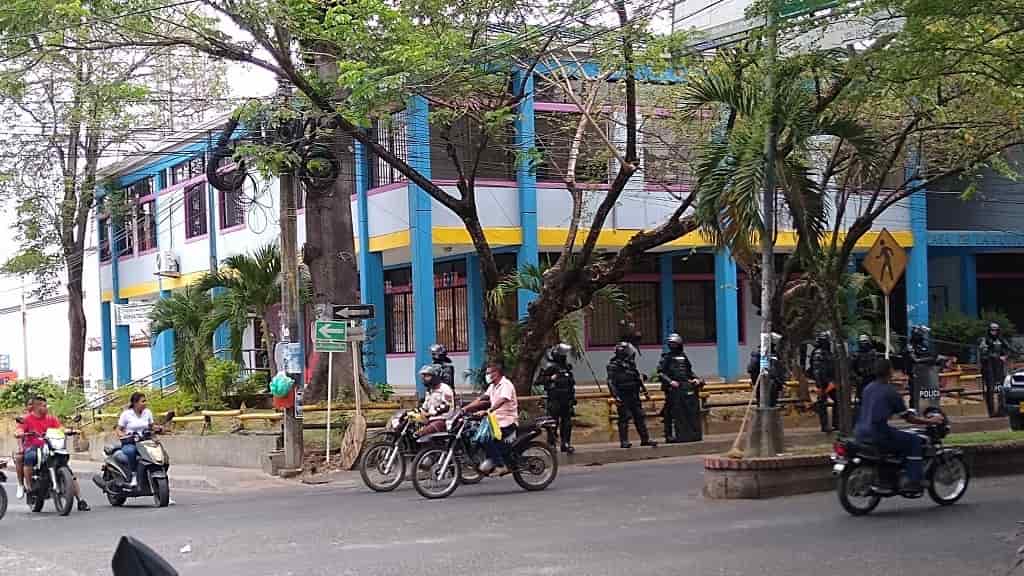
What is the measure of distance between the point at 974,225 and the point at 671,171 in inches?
538

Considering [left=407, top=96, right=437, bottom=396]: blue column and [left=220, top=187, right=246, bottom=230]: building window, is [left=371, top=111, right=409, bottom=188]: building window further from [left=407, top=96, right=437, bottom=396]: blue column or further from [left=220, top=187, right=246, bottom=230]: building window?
[left=220, top=187, right=246, bottom=230]: building window

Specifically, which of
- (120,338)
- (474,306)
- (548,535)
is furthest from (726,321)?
(120,338)

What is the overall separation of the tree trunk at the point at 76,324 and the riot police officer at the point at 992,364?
23.9m

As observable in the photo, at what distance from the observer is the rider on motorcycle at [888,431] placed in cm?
1188

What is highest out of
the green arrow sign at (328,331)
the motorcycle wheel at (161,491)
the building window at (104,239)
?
the building window at (104,239)

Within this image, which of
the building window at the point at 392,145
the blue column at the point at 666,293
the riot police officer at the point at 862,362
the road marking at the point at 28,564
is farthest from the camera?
the blue column at the point at 666,293

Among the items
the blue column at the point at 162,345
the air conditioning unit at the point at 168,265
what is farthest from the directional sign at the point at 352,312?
the air conditioning unit at the point at 168,265

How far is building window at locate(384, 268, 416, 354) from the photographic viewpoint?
3092 centimetres

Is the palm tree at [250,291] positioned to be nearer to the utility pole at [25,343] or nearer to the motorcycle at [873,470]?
the motorcycle at [873,470]

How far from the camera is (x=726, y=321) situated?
2912 centimetres

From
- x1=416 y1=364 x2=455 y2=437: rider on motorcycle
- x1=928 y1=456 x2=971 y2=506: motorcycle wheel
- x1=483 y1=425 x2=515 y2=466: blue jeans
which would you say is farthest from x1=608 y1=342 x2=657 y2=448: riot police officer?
x1=928 y1=456 x2=971 y2=506: motorcycle wheel

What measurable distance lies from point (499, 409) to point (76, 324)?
23426mm

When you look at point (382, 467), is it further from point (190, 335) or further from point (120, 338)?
point (120, 338)

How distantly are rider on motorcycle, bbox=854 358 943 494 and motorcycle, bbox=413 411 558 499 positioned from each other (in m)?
4.75
